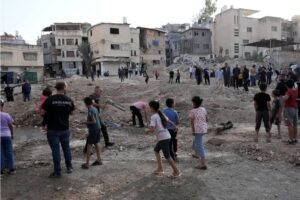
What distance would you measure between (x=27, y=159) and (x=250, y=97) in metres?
15.3

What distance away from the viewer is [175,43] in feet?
252

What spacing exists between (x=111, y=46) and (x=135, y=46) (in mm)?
5376

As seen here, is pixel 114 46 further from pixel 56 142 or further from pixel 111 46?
pixel 56 142

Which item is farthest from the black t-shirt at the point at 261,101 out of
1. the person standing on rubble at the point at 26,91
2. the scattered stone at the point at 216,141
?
the person standing on rubble at the point at 26,91

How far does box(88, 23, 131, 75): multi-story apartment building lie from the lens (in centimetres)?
6353

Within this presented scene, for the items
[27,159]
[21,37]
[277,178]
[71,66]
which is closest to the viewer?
[277,178]

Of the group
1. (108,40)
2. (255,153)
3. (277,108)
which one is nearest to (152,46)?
(108,40)

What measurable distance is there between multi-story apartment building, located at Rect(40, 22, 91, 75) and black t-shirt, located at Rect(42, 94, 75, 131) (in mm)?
62690

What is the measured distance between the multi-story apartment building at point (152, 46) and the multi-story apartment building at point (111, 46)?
5200 mm

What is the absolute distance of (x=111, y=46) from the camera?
6450 centimetres

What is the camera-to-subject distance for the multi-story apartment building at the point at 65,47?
7025cm

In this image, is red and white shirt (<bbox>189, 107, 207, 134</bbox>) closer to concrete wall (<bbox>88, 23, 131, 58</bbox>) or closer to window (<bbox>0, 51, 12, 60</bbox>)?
window (<bbox>0, 51, 12, 60</bbox>)

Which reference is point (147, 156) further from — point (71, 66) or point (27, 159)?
point (71, 66)

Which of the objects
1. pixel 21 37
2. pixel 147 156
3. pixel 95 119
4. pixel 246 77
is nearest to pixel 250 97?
pixel 246 77
